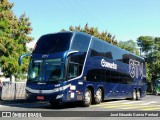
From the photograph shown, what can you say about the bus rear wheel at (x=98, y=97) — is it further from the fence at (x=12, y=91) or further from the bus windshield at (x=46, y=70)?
the fence at (x=12, y=91)

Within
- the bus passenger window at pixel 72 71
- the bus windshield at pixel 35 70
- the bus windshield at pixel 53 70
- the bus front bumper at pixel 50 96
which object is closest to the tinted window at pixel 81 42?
the bus passenger window at pixel 72 71

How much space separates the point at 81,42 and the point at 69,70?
2122mm

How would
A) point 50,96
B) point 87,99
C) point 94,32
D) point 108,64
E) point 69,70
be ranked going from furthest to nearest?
point 94,32
point 108,64
point 87,99
point 69,70
point 50,96

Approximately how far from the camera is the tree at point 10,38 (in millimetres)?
24905

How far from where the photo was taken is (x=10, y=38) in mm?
25672

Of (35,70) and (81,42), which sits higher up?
(81,42)

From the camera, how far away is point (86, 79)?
1767 centimetres

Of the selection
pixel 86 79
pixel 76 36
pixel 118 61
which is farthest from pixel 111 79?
pixel 76 36

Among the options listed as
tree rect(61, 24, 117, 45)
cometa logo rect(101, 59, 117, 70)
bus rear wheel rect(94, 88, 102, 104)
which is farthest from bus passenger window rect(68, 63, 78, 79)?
tree rect(61, 24, 117, 45)

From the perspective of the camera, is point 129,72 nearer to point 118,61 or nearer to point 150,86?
point 118,61

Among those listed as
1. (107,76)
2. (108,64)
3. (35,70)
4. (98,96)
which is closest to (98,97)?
(98,96)

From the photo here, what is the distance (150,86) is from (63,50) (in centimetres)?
5352

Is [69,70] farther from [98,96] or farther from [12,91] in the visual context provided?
[12,91]

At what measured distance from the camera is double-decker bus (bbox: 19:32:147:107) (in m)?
15.6
